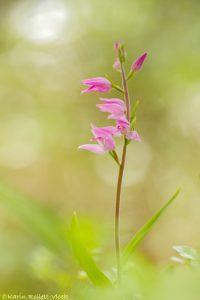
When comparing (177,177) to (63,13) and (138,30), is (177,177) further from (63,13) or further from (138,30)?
(63,13)

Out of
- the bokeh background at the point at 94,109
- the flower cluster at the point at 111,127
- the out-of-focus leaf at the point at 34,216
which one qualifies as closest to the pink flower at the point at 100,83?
the flower cluster at the point at 111,127

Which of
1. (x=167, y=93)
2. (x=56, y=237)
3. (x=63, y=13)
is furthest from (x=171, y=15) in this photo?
(x=56, y=237)

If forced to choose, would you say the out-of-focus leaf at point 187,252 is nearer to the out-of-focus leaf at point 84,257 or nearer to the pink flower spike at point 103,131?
the out-of-focus leaf at point 84,257

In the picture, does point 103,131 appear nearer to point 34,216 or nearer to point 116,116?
point 116,116

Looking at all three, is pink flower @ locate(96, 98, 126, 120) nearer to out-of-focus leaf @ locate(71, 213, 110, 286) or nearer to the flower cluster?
the flower cluster

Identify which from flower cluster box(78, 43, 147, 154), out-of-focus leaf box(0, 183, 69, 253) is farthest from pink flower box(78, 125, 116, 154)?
out-of-focus leaf box(0, 183, 69, 253)

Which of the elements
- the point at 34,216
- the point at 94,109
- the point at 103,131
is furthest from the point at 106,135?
the point at 94,109
